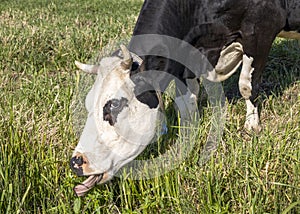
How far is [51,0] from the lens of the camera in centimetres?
1250

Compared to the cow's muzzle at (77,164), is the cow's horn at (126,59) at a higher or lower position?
higher

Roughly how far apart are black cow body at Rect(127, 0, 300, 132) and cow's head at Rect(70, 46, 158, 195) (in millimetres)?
589

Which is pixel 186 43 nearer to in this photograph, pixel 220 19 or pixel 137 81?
pixel 220 19

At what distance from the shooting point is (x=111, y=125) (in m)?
3.03

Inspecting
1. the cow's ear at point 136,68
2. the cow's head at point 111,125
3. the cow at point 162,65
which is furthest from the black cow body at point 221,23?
the cow's head at point 111,125

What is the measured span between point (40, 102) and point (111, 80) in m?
1.23

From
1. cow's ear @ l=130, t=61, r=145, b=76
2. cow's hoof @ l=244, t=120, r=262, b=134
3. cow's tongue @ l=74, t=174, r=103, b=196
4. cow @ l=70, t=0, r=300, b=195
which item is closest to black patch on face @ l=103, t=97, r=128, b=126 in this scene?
cow @ l=70, t=0, r=300, b=195

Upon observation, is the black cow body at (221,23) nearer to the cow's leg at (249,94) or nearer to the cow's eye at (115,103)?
the cow's leg at (249,94)

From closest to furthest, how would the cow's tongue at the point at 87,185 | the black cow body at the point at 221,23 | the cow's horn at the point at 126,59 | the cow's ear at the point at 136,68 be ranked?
1. the cow's tongue at the point at 87,185
2. the cow's horn at the point at 126,59
3. the cow's ear at the point at 136,68
4. the black cow body at the point at 221,23

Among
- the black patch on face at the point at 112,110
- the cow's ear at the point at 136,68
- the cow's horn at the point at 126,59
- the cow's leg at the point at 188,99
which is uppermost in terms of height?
the cow's horn at the point at 126,59

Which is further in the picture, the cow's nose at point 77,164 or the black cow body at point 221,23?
the black cow body at point 221,23

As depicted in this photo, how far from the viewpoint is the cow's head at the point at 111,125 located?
9.64ft

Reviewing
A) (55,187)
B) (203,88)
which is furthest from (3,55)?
(55,187)

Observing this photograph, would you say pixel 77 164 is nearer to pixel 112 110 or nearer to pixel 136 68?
pixel 112 110
